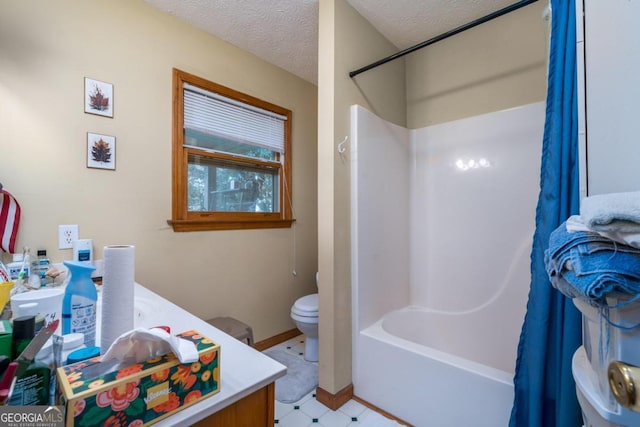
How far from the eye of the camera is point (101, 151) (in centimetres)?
158

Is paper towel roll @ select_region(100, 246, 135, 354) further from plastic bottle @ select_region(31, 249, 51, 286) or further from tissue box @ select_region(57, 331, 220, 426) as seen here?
plastic bottle @ select_region(31, 249, 51, 286)

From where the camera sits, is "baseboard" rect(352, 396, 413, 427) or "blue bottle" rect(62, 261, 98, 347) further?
"baseboard" rect(352, 396, 413, 427)

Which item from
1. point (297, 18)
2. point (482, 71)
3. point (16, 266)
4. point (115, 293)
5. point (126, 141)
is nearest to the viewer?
point (115, 293)

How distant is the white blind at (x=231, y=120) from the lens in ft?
6.49

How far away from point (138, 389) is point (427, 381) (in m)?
1.41

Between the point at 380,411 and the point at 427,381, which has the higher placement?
the point at 427,381

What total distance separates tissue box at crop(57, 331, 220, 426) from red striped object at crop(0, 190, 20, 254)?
4.08 ft

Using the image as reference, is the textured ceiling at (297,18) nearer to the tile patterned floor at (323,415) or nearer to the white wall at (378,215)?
the white wall at (378,215)

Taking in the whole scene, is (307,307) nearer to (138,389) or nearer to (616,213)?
(138,389)

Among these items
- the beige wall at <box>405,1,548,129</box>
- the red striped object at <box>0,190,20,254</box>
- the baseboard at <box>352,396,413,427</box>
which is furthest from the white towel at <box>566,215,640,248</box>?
the red striped object at <box>0,190,20,254</box>

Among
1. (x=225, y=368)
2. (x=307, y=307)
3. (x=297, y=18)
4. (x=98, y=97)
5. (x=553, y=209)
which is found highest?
(x=297, y=18)

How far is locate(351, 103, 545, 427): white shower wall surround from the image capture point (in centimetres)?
157

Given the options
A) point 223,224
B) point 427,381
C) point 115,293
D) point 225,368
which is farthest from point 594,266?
point 223,224

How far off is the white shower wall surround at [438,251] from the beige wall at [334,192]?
2.9 inches
